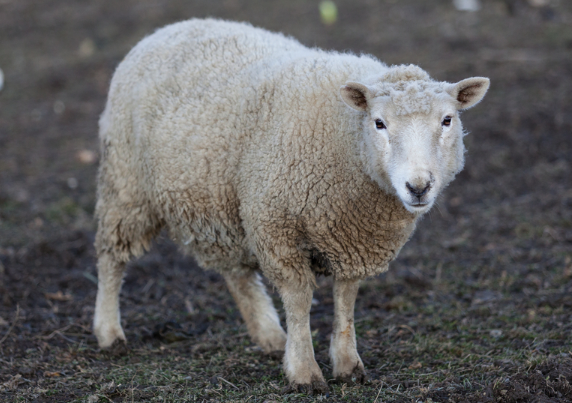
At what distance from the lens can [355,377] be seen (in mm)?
4672

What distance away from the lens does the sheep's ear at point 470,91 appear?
422 cm

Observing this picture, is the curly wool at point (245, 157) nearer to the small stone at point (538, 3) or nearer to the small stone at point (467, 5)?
the small stone at point (467, 5)

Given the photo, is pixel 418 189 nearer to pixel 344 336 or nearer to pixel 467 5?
pixel 344 336

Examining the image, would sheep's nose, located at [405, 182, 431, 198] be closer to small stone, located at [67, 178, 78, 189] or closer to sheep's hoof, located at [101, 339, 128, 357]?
sheep's hoof, located at [101, 339, 128, 357]

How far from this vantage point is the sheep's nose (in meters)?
3.83

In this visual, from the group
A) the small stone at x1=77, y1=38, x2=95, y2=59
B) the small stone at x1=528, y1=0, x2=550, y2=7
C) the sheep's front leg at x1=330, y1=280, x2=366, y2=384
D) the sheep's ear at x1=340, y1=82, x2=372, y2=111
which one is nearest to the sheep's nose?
the sheep's ear at x1=340, y1=82, x2=372, y2=111

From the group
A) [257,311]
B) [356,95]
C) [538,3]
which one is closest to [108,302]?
[257,311]

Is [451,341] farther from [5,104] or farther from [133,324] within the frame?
[5,104]

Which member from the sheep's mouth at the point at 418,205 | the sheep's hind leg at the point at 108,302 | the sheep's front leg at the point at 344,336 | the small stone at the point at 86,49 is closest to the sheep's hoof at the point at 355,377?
the sheep's front leg at the point at 344,336

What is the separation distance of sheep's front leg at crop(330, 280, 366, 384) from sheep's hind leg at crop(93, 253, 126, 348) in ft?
6.07

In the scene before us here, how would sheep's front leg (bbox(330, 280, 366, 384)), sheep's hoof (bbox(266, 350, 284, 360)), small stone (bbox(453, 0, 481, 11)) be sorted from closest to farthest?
sheep's front leg (bbox(330, 280, 366, 384))
sheep's hoof (bbox(266, 350, 284, 360))
small stone (bbox(453, 0, 481, 11))

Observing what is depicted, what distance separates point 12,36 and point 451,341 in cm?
1530

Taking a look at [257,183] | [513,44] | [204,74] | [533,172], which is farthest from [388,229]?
[513,44]

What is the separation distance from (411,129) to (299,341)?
67.6 inches
